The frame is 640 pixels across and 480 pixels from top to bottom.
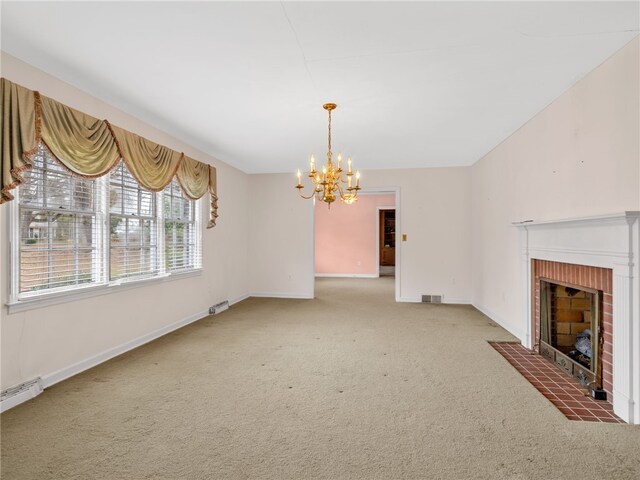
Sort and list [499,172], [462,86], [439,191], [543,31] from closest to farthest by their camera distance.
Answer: [543,31] → [462,86] → [499,172] → [439,191]

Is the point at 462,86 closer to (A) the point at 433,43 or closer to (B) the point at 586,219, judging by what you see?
(A) the point at 433,43

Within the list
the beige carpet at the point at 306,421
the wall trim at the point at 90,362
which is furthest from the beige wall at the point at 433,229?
the wall trim at the point at 90,362

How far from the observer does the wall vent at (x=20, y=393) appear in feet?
7.39

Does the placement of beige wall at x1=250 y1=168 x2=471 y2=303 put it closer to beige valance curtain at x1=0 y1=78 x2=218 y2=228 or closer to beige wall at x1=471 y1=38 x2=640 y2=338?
beige wall at x1=471 y1=38 x2=640 y2=338

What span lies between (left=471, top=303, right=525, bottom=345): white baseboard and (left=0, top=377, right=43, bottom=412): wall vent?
Answer: 15.0ft

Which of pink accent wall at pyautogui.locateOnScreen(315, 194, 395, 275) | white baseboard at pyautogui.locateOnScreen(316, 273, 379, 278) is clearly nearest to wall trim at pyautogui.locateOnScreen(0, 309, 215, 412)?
white baseboard at pyautogui.locateOnScreen(316, 273, 379, 278)

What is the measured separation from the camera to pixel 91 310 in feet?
9.87

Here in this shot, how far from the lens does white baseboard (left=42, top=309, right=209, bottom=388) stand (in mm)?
2666

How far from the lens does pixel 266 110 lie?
3363mm

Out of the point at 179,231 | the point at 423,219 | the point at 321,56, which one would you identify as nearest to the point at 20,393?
the point at 179,231

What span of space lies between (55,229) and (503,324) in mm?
5078

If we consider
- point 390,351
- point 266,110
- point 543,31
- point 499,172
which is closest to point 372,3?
point 543,31

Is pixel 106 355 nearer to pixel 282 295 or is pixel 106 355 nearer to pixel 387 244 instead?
pixel 282 295

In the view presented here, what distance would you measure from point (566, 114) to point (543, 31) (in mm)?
1160
